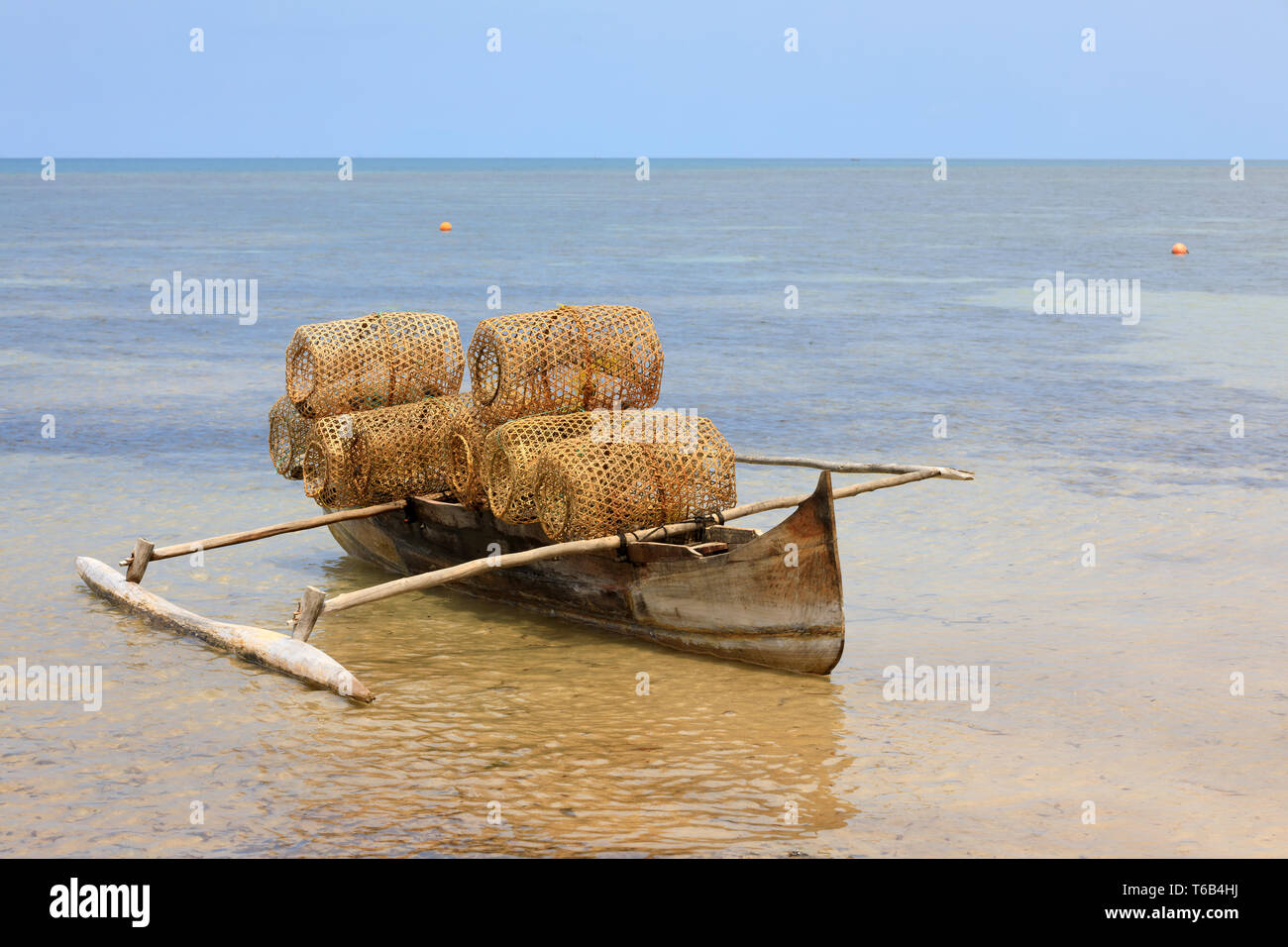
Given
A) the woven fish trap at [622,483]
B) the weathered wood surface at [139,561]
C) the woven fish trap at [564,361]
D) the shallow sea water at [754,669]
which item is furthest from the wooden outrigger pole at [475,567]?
the weathered wood surface at [139,561]

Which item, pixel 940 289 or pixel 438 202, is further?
pixel 438 202

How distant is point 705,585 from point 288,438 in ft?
13.8

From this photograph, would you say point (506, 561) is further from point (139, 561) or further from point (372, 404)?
point (139, 561)

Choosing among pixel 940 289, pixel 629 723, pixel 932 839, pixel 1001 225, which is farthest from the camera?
pixel 1001 225

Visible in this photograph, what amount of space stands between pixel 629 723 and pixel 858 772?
4.49 ft

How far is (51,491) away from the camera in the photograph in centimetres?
1430

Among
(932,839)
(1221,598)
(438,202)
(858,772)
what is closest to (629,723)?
(858,772)

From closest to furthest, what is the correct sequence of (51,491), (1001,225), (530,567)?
(530,567), (51,491), (1001,225)

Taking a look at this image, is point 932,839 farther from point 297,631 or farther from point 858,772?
point 297,631

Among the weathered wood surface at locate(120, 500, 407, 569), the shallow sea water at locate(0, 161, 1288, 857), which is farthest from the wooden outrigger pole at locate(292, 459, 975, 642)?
the weathered wood surface at locate(120, 500, 407, 569)

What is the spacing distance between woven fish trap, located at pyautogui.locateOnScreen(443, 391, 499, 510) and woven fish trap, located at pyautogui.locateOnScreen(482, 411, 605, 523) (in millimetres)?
120

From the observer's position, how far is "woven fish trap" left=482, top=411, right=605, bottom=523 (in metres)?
9.69

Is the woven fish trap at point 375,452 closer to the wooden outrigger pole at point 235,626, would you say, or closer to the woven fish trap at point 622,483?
the wooden outrigger pole at point 235,626

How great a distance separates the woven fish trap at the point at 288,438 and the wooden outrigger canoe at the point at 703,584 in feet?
4.78
